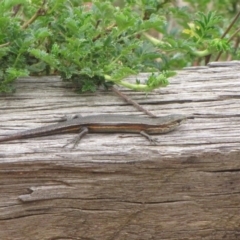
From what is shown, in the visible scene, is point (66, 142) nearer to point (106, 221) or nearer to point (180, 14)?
point (106, 221)

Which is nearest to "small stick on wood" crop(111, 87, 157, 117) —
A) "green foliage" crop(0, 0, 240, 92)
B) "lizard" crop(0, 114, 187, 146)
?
"green foliage" crop(0, 0, 240, 92)

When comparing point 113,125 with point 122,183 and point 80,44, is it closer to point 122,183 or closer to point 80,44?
point 122,183

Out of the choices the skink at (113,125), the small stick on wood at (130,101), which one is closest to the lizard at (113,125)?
the skink at (113,125)

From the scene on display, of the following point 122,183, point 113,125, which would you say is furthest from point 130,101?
point 122,183

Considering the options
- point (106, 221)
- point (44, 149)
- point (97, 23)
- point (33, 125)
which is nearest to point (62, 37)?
point (97, 23)

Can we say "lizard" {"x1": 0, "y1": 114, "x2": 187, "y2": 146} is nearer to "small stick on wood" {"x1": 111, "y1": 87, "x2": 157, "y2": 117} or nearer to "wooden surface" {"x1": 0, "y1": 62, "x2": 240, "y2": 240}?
"wooden surface" {"x1": 0, "y1": 62, "x2": 240, "y2": 240}

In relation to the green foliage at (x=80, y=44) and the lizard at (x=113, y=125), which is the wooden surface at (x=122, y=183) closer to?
the lizard at (x=113, y=125)

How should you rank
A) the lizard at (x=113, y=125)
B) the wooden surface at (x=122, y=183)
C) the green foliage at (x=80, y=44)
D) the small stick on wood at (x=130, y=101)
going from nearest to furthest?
the wooden surface at (x=122, y=183), the lizard at (x=113, y=125), the green foliage at (x=80, y=44), the small stick on wood at (x=130, y=101)

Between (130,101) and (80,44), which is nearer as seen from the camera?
(80,44)
